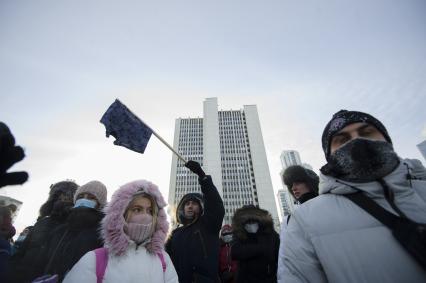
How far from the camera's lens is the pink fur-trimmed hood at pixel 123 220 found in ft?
5.43

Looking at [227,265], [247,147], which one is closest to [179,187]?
[247,147]

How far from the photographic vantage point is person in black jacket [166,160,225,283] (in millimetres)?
2340

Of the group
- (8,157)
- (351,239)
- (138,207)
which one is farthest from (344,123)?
(8,157)

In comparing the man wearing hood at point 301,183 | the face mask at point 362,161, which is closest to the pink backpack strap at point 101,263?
the face mask at point 362,161

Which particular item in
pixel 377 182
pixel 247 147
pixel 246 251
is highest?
pixel 247 147

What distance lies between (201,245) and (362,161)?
2104 mm

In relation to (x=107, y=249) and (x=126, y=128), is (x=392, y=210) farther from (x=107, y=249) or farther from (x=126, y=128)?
(x=126, y=128)

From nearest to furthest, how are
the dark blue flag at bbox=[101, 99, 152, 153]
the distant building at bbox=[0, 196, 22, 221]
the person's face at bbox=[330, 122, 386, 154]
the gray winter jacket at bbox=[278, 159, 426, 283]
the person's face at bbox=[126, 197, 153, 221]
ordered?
the gray winter jacket at bbox=[278, 159, 426, 283], the person's face at bbox=[330, 122, 386, 154], the person's face at bbox=[126, 197, 153, 221], the distant building at bbox=[0, 196, 22, 221], the dark blue flag at bbox=[101, 99, 152, 153]

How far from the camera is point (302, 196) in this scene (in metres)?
2.51

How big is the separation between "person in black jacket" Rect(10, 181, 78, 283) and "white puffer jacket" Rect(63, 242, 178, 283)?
0.66 metres

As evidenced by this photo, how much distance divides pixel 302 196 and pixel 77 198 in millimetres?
2918

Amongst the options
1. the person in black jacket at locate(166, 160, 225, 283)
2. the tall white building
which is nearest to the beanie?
the person in black jacket at locate(166, 160, 225, 283)

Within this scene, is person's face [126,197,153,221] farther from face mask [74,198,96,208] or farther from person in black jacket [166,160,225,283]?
person in black jacket [166,160,225,283]

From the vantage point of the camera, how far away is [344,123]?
4.55 feet
